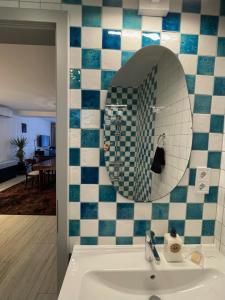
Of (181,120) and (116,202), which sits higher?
(181,120)

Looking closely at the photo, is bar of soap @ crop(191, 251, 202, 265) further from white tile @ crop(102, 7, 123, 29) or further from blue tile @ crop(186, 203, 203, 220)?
white tile @ crop(102, 7, 123, 29)

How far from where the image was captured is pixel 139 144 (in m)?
0.97

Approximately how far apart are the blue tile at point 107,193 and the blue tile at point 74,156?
165 mm

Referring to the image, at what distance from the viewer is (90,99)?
2.92 feet

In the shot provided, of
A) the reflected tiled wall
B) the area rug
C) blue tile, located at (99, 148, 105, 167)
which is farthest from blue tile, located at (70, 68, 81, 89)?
the area rug

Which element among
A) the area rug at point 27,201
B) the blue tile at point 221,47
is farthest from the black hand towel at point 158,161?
the area rug at point 27,201

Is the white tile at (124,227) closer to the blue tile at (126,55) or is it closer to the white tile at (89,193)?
→ the white tile at (89,193)

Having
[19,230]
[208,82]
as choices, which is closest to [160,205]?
[208,82]

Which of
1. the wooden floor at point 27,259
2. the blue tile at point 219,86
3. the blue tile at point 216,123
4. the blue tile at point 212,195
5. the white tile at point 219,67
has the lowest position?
the wooden floor at point 27,259

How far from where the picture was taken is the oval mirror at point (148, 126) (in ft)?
2.99

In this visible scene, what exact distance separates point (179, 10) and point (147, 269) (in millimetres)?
1167

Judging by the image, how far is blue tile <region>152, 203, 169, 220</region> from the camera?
0.96 m

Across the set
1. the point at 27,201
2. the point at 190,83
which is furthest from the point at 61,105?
the point at 27,201

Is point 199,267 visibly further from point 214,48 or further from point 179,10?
point 179,10
